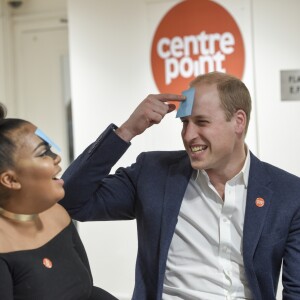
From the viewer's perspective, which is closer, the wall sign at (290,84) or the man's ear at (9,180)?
the man's ear at (9,180)

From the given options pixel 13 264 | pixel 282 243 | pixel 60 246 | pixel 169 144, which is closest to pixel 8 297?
pixel 13 264

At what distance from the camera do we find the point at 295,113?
3.24m

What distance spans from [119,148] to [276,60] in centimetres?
185

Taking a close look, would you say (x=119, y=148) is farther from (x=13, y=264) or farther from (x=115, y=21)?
(x=115, y=21)

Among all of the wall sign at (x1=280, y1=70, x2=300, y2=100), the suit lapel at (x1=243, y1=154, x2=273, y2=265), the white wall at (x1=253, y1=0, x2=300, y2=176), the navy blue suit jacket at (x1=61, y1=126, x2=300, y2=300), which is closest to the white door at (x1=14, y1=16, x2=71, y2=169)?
the white wall at (x1=253, y1=0, x2=300, y2=176)

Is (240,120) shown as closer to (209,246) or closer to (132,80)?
(209,246)

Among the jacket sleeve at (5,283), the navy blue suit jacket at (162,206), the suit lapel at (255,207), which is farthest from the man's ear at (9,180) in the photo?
the suit lapel at (255,207)

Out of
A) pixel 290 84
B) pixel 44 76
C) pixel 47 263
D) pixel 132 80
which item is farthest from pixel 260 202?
pixel 44 76

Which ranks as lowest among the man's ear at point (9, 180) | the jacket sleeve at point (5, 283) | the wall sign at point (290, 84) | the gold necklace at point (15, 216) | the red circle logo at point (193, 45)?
the jacket sleeve at point (5, 283)

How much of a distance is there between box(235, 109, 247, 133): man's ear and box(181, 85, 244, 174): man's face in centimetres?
5

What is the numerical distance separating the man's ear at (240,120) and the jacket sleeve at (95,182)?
429 millimetres

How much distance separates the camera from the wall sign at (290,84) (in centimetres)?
322

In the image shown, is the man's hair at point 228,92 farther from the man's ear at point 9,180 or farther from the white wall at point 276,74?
the white wall at point 276,74

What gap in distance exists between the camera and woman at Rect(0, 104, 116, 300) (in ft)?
3.98
